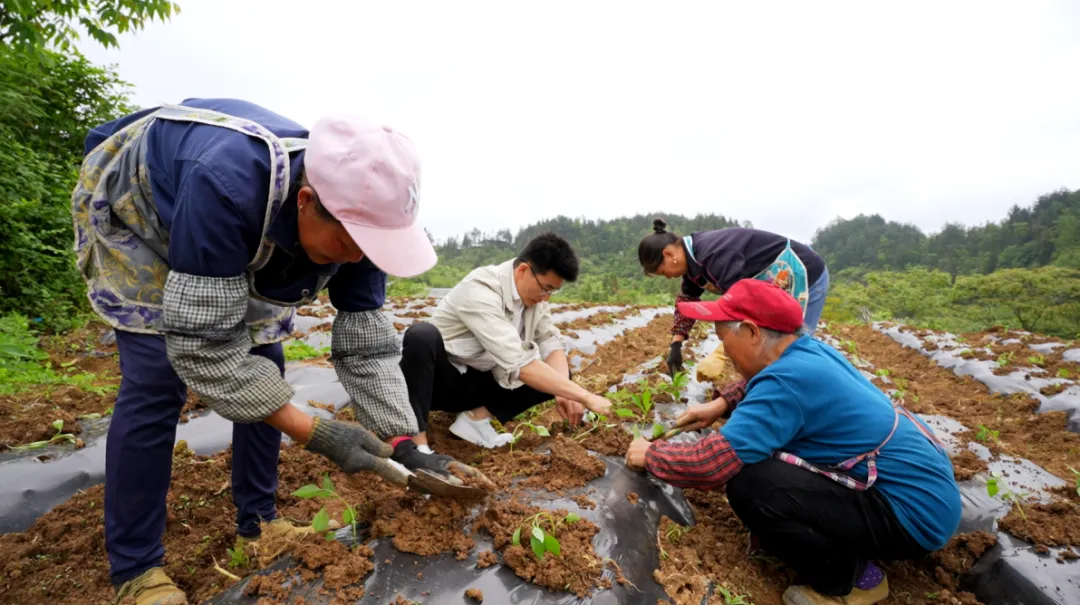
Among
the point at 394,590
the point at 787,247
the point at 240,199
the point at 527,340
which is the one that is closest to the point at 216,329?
the point at 240,199

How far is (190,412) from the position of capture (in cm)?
315

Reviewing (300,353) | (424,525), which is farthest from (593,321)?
(424,525)

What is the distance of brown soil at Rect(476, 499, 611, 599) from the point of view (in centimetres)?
159

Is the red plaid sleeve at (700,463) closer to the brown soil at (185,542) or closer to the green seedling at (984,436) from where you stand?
the brown soil at (185,542)

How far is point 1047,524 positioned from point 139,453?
11.5 feet

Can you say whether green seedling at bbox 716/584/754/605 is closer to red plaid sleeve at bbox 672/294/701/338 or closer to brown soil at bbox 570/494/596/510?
brown soil at bbox 570/494/596/510

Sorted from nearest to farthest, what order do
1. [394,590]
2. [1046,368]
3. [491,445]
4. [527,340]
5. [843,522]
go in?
[394,590] → [843,522] → [491,445] → [527,340] → [1046,368]

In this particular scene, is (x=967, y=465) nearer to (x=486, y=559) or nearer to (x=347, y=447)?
(x=486, y=559)

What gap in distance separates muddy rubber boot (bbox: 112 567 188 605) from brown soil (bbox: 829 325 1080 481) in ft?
13.8

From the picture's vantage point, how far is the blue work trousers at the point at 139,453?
1532mm

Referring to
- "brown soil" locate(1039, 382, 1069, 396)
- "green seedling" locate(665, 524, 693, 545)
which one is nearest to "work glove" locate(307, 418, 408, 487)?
"green seedling" locate(665, 524, 693, 545)

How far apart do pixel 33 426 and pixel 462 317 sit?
2189 mm

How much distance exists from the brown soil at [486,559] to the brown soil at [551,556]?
31mm

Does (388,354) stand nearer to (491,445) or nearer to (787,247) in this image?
(491,445)
